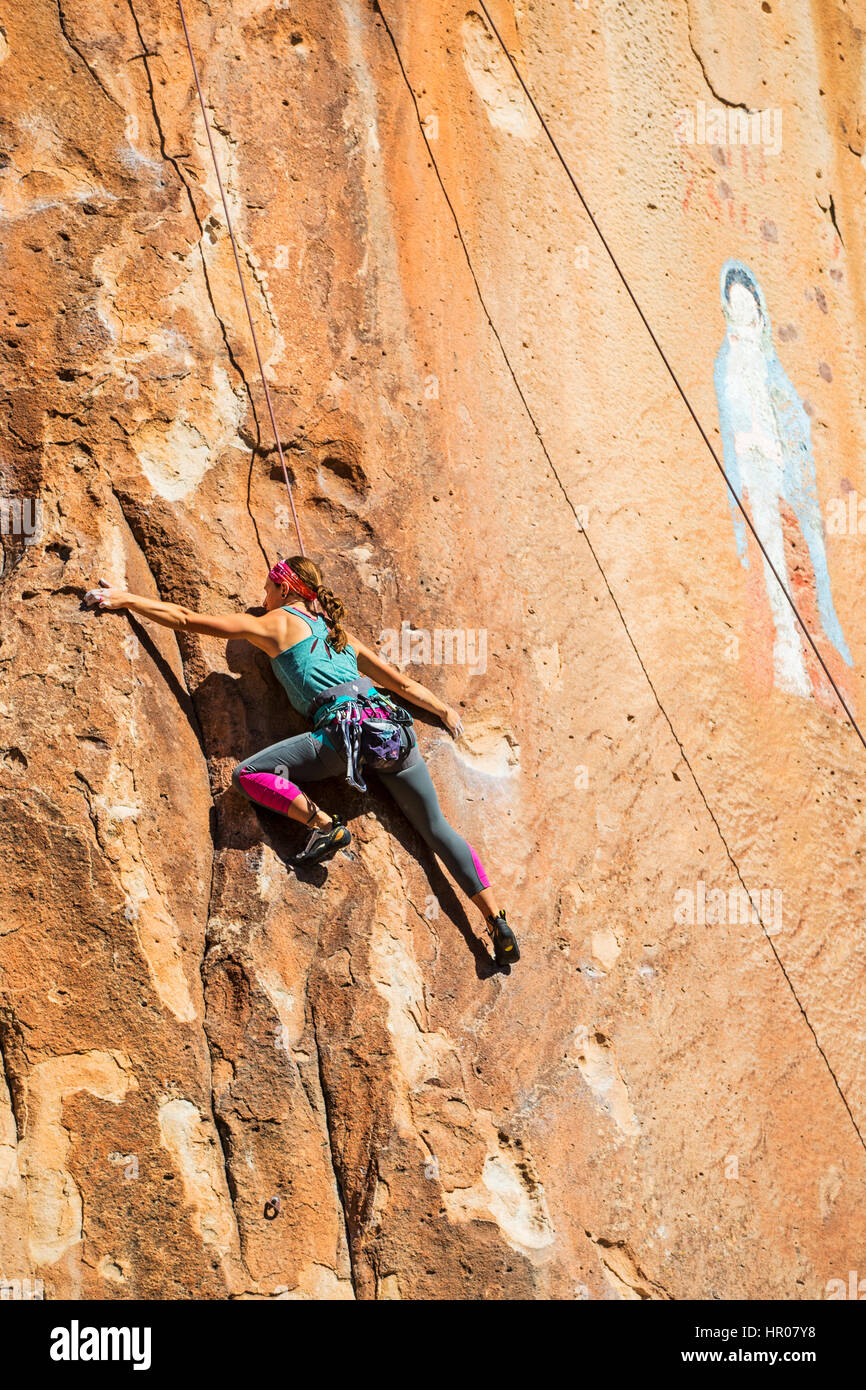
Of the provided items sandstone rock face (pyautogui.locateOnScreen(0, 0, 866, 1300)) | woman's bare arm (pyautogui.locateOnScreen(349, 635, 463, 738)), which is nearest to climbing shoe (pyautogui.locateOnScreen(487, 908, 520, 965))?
sandstone rock face (pyautogui.locateOnScreen(0, 0, 866, 1300))

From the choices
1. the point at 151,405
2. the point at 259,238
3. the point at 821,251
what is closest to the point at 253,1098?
the point at 151,405

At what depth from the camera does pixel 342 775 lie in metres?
5.61

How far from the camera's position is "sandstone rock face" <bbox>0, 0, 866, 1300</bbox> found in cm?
522

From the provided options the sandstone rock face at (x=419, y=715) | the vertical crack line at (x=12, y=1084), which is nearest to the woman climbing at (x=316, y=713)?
the sandstone rock face at (x=419, y=715)

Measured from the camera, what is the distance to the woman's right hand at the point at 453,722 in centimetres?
605

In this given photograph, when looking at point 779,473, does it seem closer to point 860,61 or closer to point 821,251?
point 821,251

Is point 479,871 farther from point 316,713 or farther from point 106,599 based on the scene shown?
point 106,599

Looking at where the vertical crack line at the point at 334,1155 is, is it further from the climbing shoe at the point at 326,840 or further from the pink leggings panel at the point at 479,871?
the pink leggings panel at the point at 479,871

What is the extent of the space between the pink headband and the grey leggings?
610 millimetres

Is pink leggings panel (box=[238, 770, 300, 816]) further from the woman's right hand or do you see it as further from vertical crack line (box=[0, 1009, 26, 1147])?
vertical crack line (box=[0, 1009, 26, 1147])

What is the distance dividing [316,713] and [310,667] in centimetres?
20

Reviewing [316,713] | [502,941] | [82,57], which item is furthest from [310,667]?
[82,57]

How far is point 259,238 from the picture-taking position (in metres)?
6.32

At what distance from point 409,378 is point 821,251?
3.78 metres
